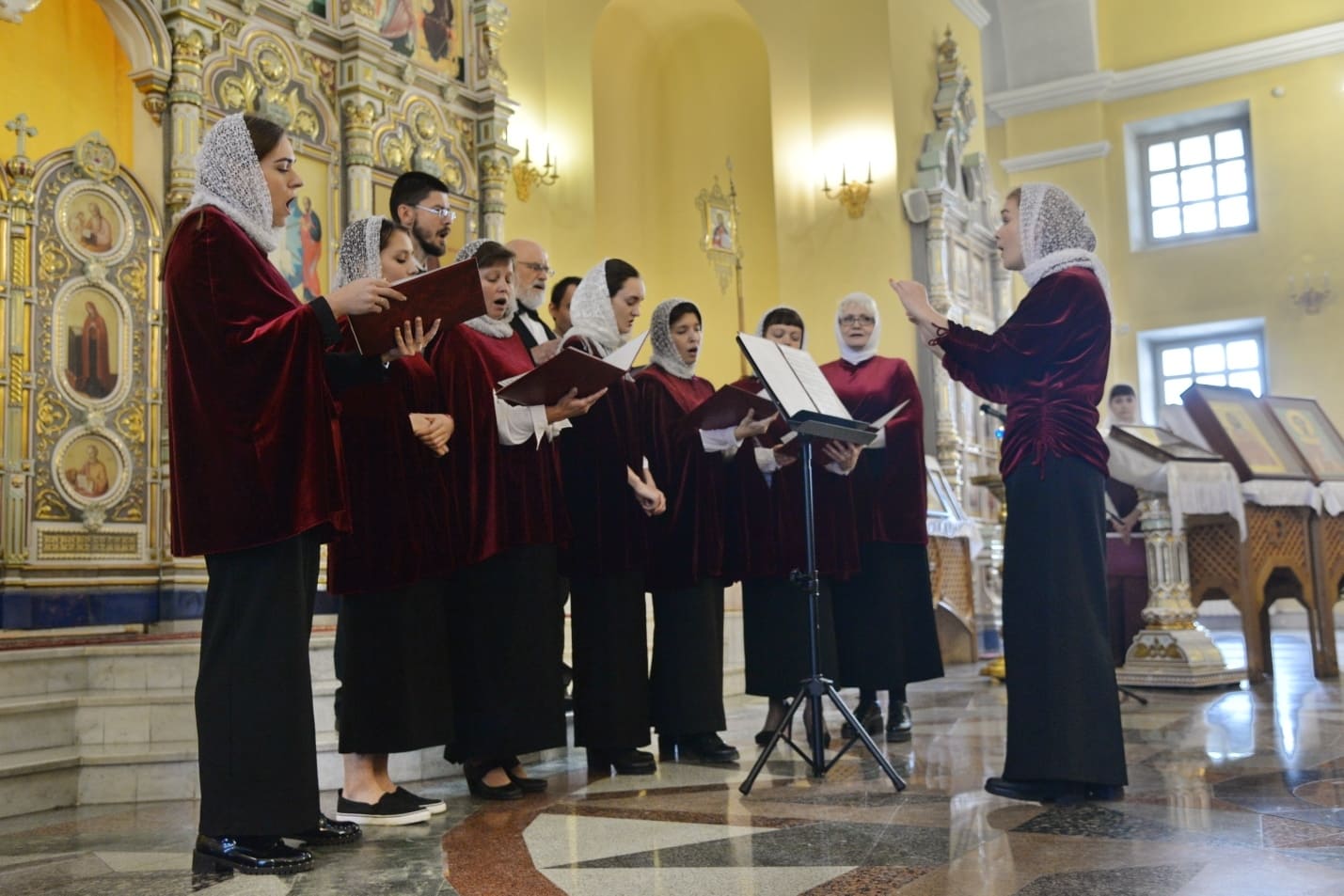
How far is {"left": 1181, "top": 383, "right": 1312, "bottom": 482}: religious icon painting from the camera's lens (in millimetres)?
7105

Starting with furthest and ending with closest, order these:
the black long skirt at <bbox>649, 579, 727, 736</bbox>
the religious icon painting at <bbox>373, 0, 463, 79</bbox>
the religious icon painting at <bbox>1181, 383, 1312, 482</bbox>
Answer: the religious icon painting at <bbox>373, 0, 463, 79</bbox> → the religious icon painting at <bbox>1181, 383, 1312, 482</bbox> → the black long skirt at <bbox>649, 579, 727, 736</bbox>

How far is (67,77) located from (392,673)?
18.8 ft

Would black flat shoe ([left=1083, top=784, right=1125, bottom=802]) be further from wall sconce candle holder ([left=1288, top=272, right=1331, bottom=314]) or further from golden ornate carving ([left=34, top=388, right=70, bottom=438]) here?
wall sconce candle holder ([left=1288, top=272, right=1331, bottom=314])

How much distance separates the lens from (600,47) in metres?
12.2

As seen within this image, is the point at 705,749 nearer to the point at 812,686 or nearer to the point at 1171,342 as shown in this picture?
the point at 812,686

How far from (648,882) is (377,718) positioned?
3.80ft

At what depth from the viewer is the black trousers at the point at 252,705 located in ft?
9.32

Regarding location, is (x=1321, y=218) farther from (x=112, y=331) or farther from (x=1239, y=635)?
(x=112, y=331)

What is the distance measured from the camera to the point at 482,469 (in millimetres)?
3832

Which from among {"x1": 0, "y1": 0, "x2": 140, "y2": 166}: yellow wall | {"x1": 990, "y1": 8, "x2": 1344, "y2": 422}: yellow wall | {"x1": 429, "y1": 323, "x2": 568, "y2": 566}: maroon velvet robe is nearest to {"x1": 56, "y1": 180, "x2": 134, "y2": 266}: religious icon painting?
{"x1": 0, "y1": 0, "x2": 140, "y2": 166}: yellow wall

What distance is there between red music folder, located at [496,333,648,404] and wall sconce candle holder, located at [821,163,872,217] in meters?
8.00

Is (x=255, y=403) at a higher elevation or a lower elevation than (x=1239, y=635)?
higher

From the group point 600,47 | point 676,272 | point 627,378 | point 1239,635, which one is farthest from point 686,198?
point 627,378

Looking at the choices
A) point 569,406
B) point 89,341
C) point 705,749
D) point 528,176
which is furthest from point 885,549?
point 528,176
